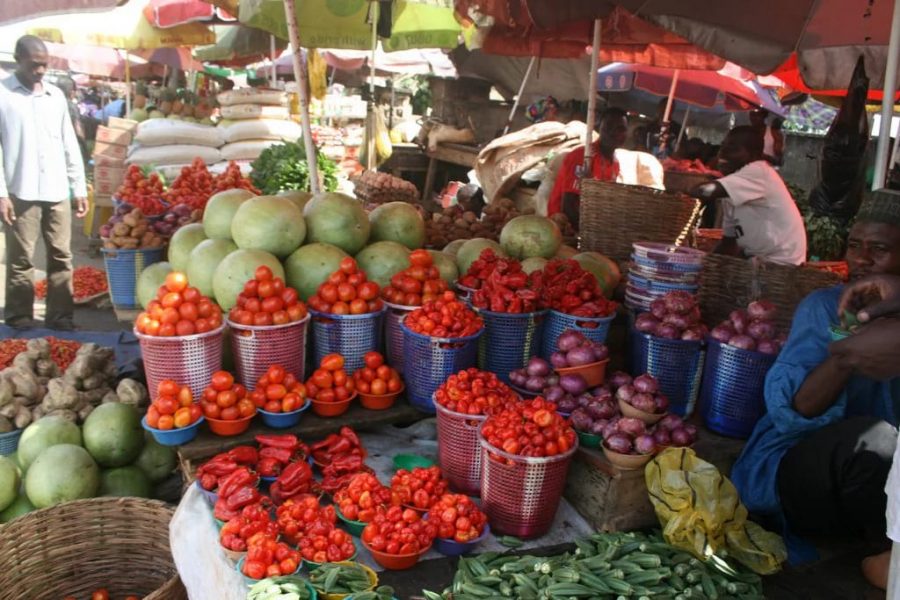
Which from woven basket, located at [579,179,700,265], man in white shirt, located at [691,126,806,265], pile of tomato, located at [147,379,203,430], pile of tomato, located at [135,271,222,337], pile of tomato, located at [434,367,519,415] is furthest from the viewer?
man in white shirt, located at [691,126,806,265]

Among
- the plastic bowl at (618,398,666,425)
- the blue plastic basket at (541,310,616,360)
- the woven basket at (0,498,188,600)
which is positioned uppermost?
the blue plastic basket at (541,310,616,360)

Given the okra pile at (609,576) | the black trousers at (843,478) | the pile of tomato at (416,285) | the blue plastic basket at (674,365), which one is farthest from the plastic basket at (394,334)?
the black trousers at (843,478)

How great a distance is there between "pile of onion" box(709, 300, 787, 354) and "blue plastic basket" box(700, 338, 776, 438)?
0.03 m

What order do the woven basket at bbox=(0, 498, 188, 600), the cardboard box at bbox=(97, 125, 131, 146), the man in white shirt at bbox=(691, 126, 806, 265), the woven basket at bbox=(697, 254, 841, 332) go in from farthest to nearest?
the cardboard box at bbox=(97, 125, 131, 146), the man in white shirt at bbox=(691, 126, 806, 265), the woven basket at bbox=(697, 254, 841, 332), the woven basket at bbox=(0, 498, 188, 600)

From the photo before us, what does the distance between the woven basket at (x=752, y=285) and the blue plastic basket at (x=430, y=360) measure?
59.3 inches

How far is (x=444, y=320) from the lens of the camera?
3.11 m

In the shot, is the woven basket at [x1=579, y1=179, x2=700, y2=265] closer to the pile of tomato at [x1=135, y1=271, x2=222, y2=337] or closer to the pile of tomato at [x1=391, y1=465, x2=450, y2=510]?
the pile of tomato at [x1=391, y1=465, x2=450, y2=510]

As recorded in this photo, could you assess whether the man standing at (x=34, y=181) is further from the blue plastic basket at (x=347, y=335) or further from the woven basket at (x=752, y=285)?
the woven basket at (x=752, y=285)

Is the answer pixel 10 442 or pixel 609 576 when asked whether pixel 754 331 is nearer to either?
pixel 609 576

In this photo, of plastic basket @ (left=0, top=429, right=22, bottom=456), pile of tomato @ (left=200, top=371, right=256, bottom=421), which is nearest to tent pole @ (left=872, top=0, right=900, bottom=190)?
pile of tomato @ (left=200, top=371, right=256, bottom=421)

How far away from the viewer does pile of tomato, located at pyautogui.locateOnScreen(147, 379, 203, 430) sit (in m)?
2.83

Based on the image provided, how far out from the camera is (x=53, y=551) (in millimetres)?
3141

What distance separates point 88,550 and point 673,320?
300 cm

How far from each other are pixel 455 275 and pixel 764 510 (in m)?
1.98
